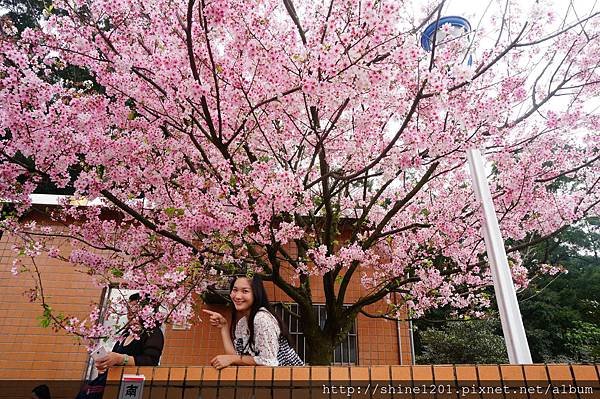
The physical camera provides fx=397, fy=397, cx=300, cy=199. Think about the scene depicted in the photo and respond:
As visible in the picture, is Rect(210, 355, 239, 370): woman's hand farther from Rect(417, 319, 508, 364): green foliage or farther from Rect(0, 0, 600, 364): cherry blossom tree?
Rect(417, 319, 508, 364): green foliage

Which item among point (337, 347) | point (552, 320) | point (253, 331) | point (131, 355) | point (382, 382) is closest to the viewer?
point (382, 382)

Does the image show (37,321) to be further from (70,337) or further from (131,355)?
(131,355)

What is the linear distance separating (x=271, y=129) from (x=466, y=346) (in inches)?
296

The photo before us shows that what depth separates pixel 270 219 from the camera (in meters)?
4.27

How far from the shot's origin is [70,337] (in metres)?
6.50

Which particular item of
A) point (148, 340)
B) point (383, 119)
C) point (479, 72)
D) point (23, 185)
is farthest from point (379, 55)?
point (23, 185)

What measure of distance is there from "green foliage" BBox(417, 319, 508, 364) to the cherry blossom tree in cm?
448

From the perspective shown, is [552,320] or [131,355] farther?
[552,320]

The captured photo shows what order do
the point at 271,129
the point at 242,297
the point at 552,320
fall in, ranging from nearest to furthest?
the point at 242,297, the point at 271,129, the point at 552,320

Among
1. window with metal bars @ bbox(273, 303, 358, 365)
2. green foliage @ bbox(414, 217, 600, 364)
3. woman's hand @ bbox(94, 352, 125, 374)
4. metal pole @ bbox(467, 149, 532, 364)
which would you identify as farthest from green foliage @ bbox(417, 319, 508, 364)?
woman's hand @ bbox(94, 352, 125, 374)

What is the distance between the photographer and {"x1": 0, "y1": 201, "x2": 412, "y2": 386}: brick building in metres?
6.28

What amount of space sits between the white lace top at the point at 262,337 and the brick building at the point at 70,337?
4493 millimetres

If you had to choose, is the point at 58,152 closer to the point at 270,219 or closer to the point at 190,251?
the point at 190,251

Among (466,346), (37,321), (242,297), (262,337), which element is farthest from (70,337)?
(466,346)
